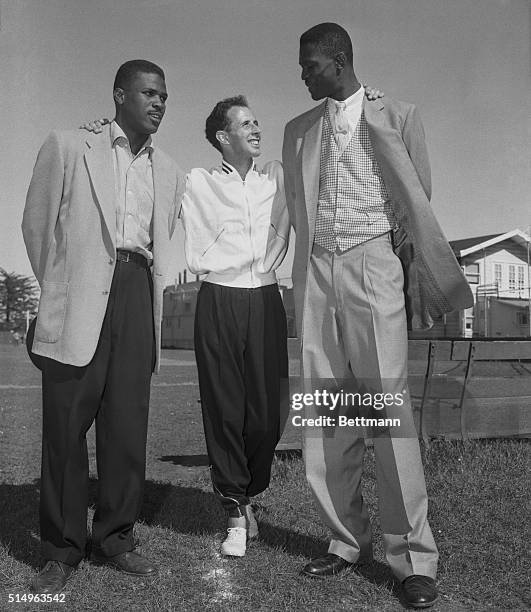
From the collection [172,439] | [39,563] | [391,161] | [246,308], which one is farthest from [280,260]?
[172,439]

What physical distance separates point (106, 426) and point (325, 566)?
1.04m

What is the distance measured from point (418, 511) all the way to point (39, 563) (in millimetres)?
1560

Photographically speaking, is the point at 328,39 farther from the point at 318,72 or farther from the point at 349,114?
the point at 349,114

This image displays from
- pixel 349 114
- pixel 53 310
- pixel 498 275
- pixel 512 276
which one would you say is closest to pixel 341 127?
pixel 349 114

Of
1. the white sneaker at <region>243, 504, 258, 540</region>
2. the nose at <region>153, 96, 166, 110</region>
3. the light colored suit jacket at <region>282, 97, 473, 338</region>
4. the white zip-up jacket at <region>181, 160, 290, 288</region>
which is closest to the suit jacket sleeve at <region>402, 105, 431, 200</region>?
the light colored suit jacket at <region>282, 97, 473, 338</region>

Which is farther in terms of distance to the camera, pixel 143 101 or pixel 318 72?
pixel 143 101

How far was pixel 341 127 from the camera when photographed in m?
2.89

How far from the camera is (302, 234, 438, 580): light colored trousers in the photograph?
2.68 metres

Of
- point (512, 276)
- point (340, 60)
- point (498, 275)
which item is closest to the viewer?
point (340, 60)

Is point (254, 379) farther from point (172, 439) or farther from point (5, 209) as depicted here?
point (172, 439)

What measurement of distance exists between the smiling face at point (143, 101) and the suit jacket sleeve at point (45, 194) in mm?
321

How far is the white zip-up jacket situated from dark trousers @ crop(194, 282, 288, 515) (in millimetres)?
86

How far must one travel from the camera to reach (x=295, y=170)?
3.03 meters

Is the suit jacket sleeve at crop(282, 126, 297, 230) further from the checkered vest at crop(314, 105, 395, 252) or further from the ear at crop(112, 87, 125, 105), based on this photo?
the ear at crop(112, 87, 125, 105)
